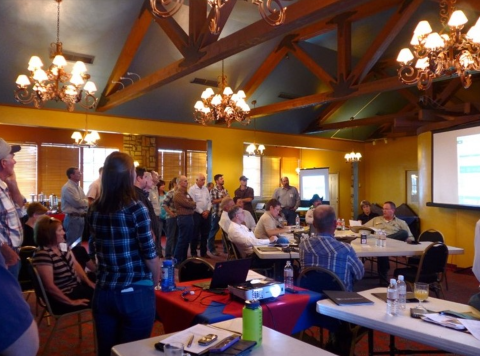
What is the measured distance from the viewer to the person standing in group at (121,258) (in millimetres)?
2027

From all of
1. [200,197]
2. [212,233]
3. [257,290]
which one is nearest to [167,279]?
[257,290]

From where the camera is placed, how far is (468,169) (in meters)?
6.89

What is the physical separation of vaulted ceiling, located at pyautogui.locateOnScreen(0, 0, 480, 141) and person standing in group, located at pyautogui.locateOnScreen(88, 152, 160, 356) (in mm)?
2386

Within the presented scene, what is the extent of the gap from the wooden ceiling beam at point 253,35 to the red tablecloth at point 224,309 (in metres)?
2.33

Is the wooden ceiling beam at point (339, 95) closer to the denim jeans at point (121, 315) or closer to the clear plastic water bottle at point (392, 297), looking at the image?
the clear plastic water bottle at point (392, 297)

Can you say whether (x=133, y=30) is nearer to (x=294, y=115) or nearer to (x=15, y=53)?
(x=15, y=53)

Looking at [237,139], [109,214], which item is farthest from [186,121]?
[109,214]

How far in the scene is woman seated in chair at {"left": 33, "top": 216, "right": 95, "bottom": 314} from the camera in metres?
3.25

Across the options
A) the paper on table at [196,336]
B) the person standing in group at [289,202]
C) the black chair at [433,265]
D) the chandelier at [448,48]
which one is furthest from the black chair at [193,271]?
the person standing in group at [289,202]

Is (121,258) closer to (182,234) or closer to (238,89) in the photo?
(182,234)

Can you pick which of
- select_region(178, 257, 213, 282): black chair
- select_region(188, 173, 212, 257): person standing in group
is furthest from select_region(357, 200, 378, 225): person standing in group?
select_region(178, 257, 213, 282): black chair

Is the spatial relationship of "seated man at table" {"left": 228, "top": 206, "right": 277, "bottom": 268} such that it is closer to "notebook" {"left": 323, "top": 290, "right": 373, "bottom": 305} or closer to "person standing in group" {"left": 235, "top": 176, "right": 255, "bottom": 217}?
"notebook" {"left": 323, "top": 290, "right": 373, "bottom": 305}

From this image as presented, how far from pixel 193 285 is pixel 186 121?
7.10 metres

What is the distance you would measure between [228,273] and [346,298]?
2.51 ft
